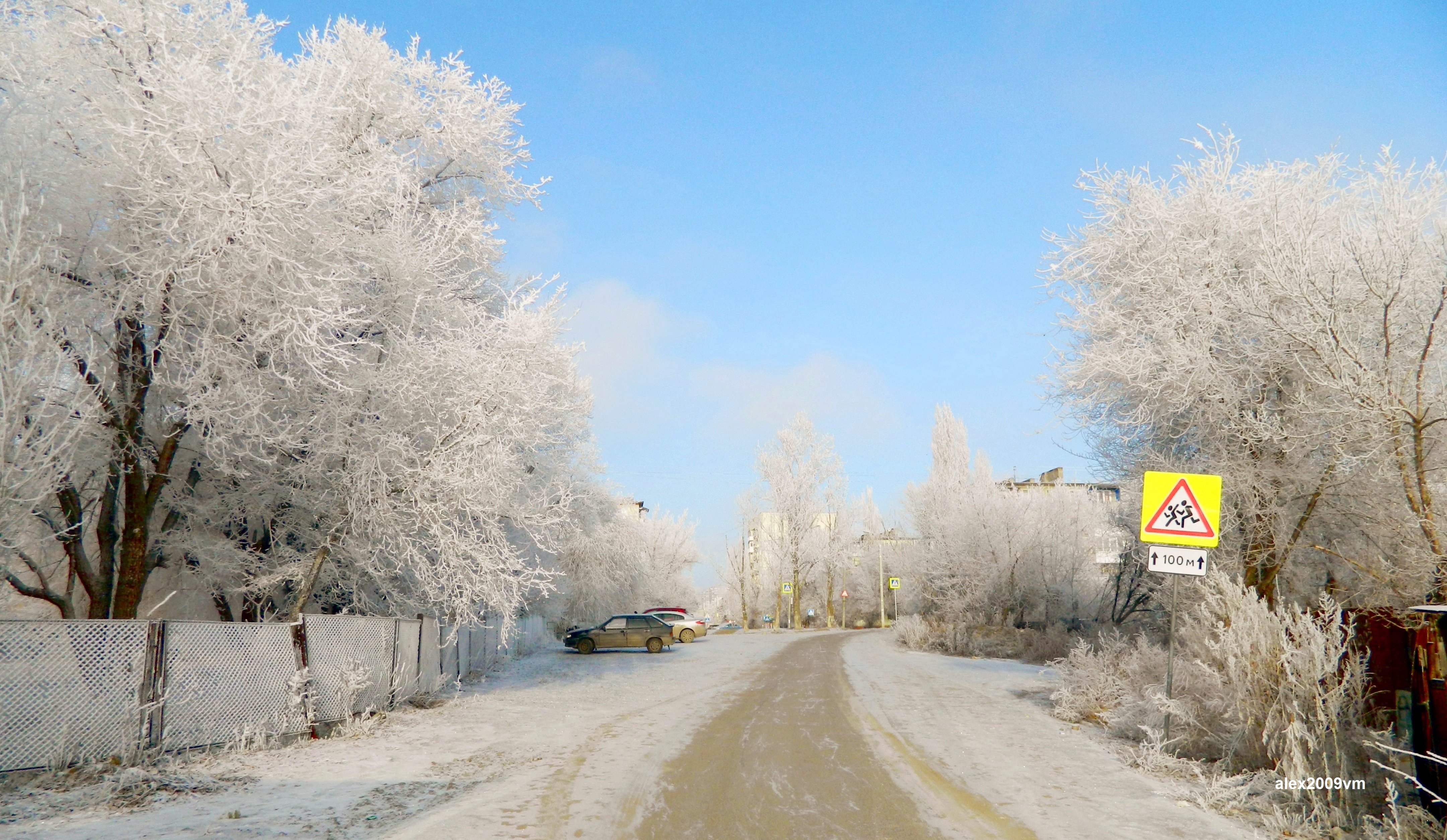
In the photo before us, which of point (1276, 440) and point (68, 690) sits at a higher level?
point (1276, 440)

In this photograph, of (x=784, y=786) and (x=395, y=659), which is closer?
(x=784, y=786)

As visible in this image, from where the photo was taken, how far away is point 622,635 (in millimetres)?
30406

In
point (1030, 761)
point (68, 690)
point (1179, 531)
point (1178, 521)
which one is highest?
point (1178, 521)

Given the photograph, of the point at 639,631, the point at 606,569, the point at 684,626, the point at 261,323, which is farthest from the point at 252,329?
the point at 606,569

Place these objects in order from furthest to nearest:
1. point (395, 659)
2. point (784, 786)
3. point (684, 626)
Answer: point (684, 626), point (395, 659), point (784, 786)

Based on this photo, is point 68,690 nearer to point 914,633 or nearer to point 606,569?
point 914,633

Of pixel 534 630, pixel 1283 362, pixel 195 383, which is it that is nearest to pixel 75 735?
pixel 195 383

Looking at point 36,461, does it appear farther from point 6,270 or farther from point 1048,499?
point 1048,499

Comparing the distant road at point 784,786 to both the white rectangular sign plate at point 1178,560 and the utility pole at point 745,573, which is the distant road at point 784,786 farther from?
the utility pole at point 745,573

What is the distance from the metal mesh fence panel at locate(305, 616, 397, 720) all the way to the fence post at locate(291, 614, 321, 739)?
0.06 meters

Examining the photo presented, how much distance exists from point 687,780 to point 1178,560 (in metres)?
6.15

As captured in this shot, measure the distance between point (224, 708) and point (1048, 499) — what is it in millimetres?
39748

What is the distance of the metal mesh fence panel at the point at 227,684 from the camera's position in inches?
331

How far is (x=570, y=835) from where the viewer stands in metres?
6.10
